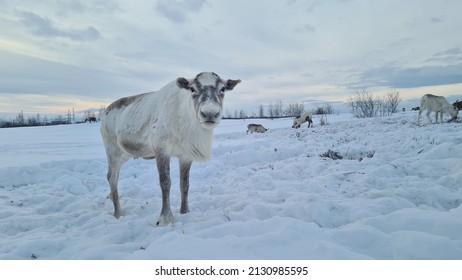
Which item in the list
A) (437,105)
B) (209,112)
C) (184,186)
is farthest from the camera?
(437,105)

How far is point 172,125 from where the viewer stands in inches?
193

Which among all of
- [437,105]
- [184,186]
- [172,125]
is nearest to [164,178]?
→ [184,186]

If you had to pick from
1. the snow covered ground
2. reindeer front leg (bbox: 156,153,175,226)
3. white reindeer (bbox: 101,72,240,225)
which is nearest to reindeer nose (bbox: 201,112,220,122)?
white reindeer (bbox: 101,72,240,225)

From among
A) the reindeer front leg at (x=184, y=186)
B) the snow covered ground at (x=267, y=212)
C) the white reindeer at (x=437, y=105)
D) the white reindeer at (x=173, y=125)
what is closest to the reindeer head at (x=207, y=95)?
the white reindeer at (x=173, y=125)

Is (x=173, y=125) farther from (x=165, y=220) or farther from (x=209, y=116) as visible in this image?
(x=165, y=220)

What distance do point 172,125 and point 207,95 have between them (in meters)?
0.98

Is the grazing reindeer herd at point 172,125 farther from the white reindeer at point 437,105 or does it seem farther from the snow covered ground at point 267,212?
the white reindeer at point 437,105

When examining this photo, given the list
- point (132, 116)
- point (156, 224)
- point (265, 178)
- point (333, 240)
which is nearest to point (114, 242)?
point (156, 224)

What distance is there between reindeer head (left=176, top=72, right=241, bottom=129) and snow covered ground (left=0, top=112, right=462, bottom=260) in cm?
152

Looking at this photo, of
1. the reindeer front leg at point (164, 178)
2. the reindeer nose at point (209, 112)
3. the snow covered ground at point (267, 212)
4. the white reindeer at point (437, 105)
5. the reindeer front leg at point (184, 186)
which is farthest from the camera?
the white reindeer at point (437, 105)

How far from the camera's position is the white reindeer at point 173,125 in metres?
4.50

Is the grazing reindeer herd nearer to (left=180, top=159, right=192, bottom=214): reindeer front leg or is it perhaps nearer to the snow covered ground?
(left=180, top=159, right=192, bottom=214): reindeer front leg
